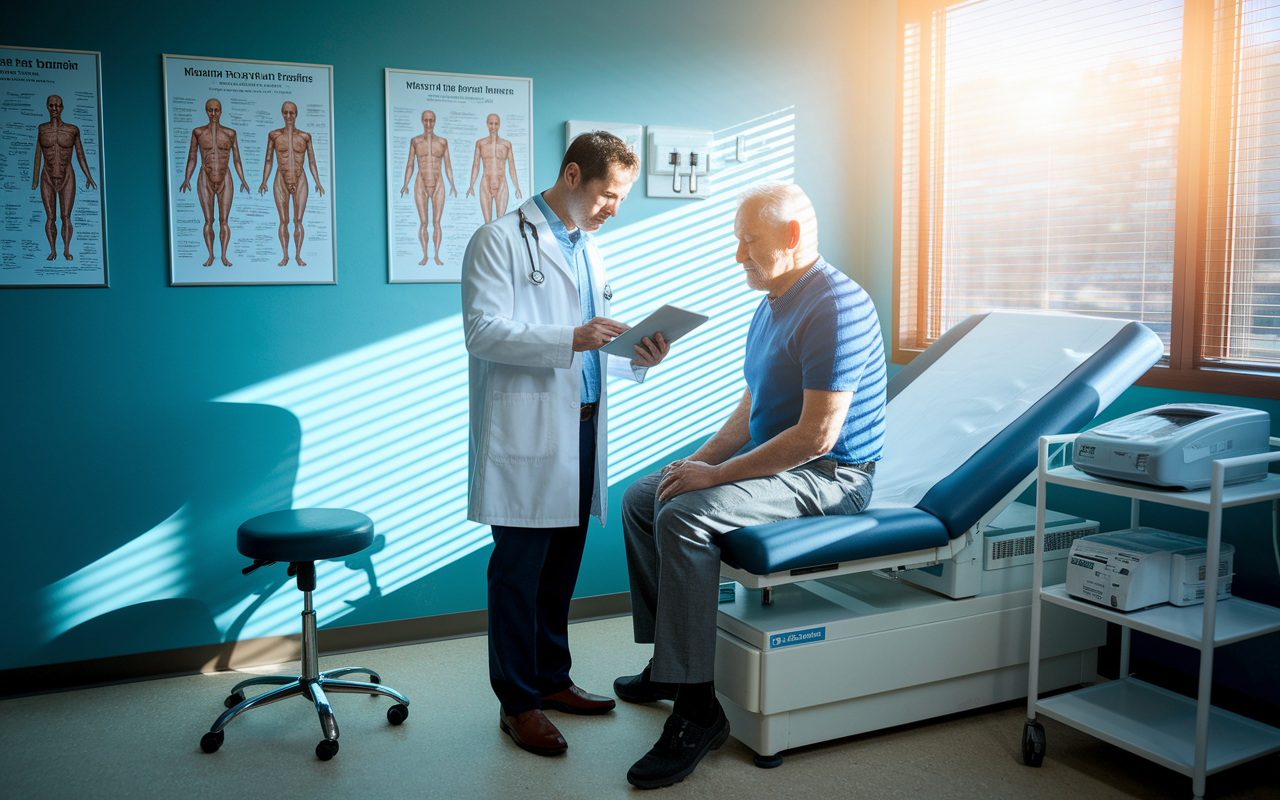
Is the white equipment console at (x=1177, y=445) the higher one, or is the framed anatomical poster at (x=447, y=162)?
the framed anatomical poster at (x=447, y=162)

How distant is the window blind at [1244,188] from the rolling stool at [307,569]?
236 cm

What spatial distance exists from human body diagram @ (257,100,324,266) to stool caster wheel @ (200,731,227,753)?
131 cm

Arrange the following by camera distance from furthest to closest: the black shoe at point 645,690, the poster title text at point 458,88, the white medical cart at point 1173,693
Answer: the poster title text at point 458,88 → the black shoe at point 645,690 → the white medical cart at point 1173,693

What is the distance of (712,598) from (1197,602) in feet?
3.58

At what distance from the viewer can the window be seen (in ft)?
7.81

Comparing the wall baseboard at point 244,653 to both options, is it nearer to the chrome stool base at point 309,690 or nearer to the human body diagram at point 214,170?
the chrome stool base at point 309,690

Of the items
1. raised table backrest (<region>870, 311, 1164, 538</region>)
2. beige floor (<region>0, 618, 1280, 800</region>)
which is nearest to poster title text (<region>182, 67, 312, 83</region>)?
beige floor (<region>0, 618, 1280, 800</region>)

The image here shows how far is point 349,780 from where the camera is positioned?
2.09 metres

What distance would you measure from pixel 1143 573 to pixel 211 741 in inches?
86.5

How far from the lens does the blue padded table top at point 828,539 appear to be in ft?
6.59

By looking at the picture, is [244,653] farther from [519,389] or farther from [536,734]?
[519,389]

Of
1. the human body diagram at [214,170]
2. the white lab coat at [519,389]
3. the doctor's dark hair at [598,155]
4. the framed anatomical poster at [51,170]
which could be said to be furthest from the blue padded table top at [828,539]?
the framed anatomical poster at [51,170]

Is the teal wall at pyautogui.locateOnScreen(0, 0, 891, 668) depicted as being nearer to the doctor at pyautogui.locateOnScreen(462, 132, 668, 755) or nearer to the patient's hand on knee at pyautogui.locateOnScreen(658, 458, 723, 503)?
the doctor at pyautogui.locateOnScreen(462, 132, 668, 755)

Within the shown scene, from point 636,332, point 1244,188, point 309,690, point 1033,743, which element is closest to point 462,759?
point 309,690
